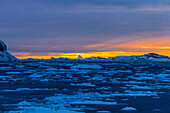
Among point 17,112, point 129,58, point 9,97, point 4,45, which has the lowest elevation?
point 17,112

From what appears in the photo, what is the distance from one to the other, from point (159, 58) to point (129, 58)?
2224cm

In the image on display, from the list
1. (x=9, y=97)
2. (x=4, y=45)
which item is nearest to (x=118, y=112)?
(x=9, y=97)

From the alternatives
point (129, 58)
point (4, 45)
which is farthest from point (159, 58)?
point (4, 45)

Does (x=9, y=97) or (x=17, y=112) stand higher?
(x=9, y=97)

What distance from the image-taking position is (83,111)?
1071cm

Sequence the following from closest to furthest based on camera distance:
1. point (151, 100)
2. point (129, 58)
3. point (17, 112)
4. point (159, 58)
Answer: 1. point (17, 112)
2. point (151, 100)
3. point (129, 58)
4. point (159, 58)

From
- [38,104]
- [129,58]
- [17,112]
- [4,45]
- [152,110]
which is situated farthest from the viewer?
[129,58]

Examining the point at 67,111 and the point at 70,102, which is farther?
the point at 70,102

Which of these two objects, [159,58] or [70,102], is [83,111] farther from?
[159,58]

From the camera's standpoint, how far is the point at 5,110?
1073 centimetres

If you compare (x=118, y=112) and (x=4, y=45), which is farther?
(x=4, y=45)

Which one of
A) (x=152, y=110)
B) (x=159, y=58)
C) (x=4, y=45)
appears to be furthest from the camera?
(x=159, y=58)

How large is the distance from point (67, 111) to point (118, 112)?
5.35 ft

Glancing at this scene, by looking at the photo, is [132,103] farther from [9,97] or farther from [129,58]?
[129,58]
